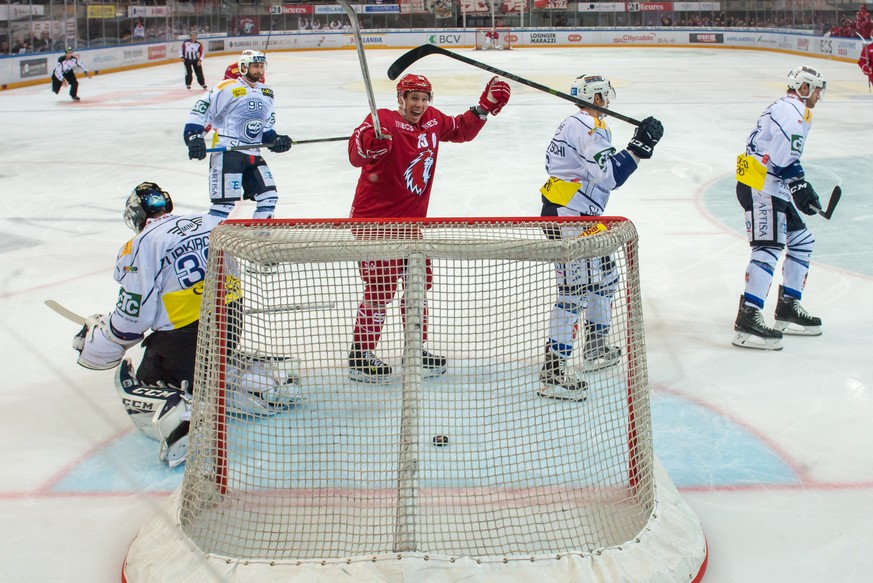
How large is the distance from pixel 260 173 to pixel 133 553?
134 inches

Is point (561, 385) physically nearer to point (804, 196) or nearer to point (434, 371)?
point (434, 371)

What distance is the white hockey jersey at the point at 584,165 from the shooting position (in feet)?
12.6

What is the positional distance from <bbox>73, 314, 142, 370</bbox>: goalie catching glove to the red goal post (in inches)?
956

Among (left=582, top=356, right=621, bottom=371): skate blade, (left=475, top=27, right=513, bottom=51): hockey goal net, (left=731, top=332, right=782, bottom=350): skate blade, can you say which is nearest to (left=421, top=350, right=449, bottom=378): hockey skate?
(left=582, top=356, right=621, bottom=371): skate blade

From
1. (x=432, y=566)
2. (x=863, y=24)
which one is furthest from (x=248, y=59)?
(x=863, y=24)

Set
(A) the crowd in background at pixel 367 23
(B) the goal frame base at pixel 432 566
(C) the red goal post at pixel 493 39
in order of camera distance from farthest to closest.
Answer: (C) the red goal post at pixel 493 39, (A) the crowd in background at pixel 367 23, (B) the goal frame base at pixel 432 566

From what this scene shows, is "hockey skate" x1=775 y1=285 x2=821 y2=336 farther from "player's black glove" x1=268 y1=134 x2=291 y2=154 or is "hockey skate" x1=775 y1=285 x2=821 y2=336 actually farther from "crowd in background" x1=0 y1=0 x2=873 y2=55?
"crowd in background" x1=0 y1=0 x2=873 y2=55

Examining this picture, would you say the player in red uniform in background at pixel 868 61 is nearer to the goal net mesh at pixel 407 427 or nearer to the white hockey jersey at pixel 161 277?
the goal net mesh at pixel 407 427

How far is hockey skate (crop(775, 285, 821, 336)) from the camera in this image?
4.61m

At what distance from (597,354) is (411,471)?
2.74 ft

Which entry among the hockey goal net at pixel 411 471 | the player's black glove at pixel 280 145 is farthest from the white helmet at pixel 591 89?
the player's black glove at pixel 280 145

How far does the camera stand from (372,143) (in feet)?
11.8

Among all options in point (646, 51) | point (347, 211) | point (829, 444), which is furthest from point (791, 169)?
point (646, 51)

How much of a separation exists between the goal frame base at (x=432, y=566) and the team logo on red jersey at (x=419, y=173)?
6.12ft
